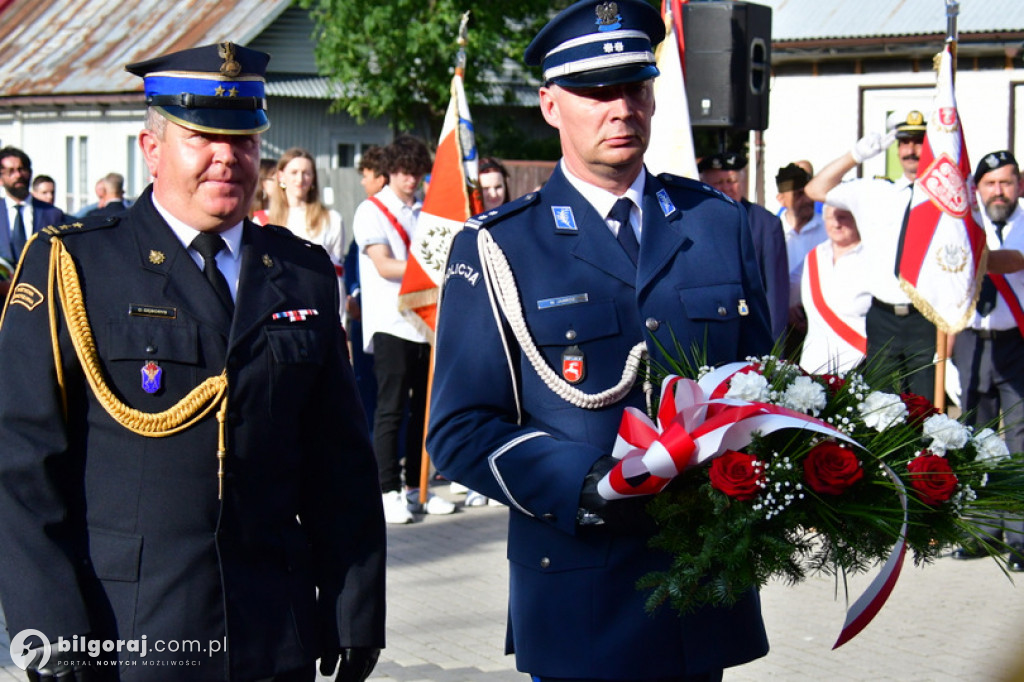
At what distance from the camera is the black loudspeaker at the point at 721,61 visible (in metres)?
9.42

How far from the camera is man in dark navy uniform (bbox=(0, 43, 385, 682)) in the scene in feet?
9.55

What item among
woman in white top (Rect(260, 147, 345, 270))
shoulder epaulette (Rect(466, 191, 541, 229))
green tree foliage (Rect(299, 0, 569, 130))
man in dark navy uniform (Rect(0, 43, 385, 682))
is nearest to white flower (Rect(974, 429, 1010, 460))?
shoulder epaulette (Rect(466, 191, 541, 229))

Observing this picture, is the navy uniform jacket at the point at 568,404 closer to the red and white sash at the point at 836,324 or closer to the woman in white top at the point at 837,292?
the woman in white top at the point at 837,292

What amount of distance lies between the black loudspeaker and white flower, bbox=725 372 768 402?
6783 mm

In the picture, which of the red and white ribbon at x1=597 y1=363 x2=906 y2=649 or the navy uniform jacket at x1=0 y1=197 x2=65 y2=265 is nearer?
the red and white ribbon at x1=597 y1=363 x2=906 y2=649

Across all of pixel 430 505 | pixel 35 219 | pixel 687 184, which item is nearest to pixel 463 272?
pixel 687 184

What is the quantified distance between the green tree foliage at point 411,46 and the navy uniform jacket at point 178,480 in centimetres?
2203

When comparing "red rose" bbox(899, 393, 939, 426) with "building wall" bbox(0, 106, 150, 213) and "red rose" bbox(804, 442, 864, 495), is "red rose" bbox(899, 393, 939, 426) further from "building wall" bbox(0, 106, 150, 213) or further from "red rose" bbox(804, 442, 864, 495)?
"building wall" bbox(0, 106, 150, 213)

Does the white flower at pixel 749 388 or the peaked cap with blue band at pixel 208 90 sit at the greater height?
the peaked cap with blue band at pixel 208 90

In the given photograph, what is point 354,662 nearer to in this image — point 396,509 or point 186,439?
point 186,439

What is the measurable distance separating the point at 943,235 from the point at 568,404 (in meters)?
5.70

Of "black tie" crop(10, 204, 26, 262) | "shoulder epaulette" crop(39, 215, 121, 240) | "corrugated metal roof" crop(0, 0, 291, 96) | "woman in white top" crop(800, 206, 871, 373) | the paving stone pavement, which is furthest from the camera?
"corrugated metal roof" crop(0, 0, 291, 96)

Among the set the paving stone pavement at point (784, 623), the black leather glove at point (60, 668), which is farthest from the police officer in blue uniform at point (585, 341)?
the paving stone pavement at point (784, 623)

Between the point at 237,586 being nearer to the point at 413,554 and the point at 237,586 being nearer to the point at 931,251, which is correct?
the point at 413,554
